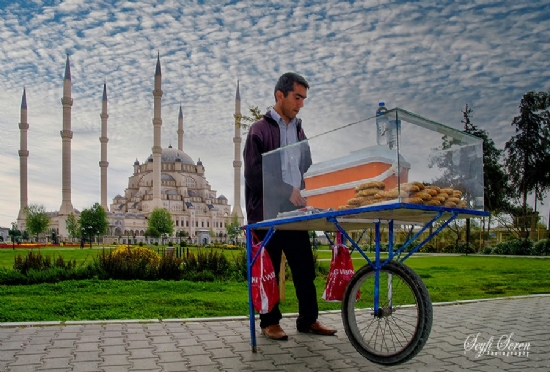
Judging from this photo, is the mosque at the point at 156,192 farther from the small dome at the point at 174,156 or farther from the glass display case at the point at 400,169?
the glass display case at the point at 400,169

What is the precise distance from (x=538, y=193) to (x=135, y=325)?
1276 inches

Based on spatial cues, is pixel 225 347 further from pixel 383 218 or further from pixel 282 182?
pixel 383 218

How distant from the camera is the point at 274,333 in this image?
456 cm

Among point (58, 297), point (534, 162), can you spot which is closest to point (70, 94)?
point (534, 162)

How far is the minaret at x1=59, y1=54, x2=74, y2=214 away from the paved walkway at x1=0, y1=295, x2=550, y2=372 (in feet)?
225

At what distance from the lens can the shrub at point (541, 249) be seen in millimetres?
24748

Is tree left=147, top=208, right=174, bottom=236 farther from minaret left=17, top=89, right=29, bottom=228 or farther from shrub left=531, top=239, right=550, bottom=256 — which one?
shrub left=531, top=239, right=550, bottom=256

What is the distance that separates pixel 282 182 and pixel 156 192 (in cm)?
8513

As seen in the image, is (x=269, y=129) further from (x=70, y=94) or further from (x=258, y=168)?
(x=70, y=94)

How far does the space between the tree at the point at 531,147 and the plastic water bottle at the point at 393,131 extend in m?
30.3

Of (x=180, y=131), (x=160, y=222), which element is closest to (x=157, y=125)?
(x=160, y=222)

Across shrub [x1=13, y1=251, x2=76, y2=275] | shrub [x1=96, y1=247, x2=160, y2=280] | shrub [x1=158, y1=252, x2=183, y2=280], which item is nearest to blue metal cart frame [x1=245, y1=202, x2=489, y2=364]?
shrub [x1=158, y1=252, x2=183, y2=280]

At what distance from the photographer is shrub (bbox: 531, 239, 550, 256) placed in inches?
974

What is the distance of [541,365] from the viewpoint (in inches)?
146
